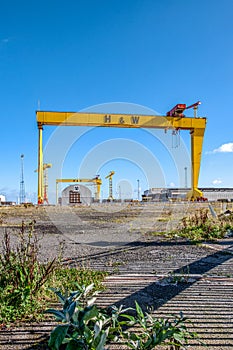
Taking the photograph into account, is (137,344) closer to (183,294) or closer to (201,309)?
(201,309)

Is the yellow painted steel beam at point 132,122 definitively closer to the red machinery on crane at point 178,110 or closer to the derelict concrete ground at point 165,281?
the red machinery on crane at point 178,110

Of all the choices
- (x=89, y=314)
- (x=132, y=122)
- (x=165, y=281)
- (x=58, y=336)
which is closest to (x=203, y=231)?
(x=165, y=281)

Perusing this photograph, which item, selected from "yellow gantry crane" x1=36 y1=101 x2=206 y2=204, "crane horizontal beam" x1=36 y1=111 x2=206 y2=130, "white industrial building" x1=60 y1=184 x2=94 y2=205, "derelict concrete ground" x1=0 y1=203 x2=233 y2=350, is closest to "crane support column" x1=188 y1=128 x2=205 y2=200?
"yellow gantry crane" x1=36 y1=101 x2=206 y2=204

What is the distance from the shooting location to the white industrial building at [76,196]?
35938 mm

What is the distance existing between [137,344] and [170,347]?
0.22 metres

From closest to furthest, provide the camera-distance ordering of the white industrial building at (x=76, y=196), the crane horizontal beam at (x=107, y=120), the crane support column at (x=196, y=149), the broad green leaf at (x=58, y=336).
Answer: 1. the broad green leaf at (x=58, y=336)
2. the crane horizontal beam at (x=107, y=120)
3. the crane support column at (x=196, y=149)
4. the white industrial building at (x=76, y=196)

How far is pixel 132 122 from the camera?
2062cm

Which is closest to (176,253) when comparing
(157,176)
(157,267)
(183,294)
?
(157,267)

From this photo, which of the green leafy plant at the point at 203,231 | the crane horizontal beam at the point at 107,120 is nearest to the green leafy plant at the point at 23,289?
the green leafy plant at the point at 203,231

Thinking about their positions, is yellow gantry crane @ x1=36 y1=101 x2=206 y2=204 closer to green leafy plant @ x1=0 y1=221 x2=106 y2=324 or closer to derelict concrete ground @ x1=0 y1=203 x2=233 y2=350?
derelict concrete ground @ x1=0 y1=203 x2=233 y2=350

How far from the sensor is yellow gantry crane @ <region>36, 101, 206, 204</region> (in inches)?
785

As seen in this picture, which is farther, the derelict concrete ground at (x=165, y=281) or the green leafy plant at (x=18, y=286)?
the green leafy plant at (x=18, y=286)

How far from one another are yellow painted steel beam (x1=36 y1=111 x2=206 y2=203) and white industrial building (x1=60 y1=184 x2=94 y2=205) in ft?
46.2

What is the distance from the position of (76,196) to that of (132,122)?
59.0ft
